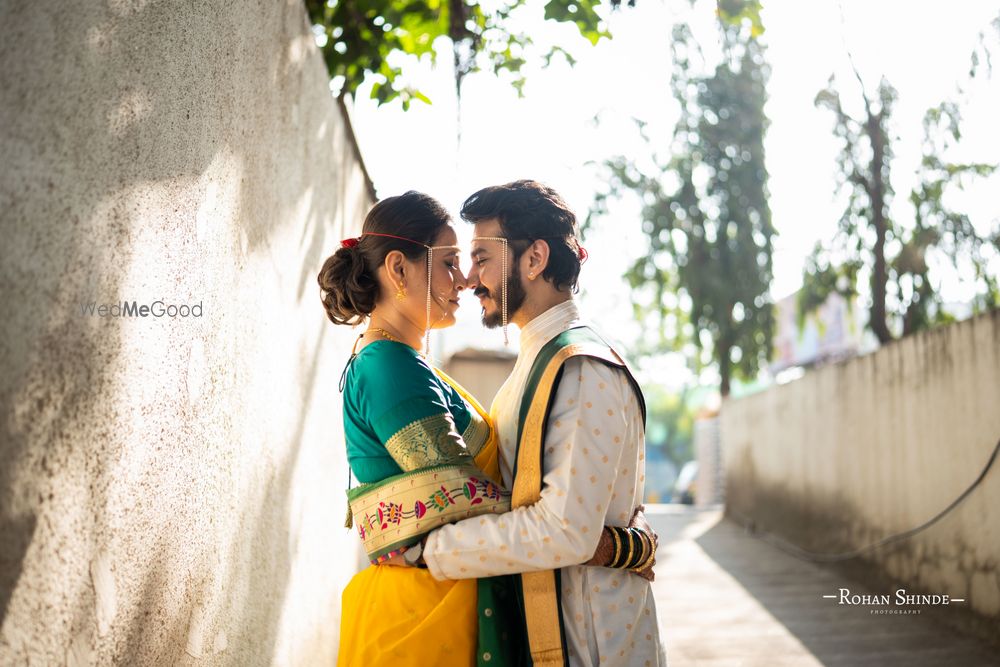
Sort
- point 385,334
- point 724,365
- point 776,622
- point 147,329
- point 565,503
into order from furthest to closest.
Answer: point 724,365 → point 776,622 → point 385,334 → point 565,503 → point 147,329

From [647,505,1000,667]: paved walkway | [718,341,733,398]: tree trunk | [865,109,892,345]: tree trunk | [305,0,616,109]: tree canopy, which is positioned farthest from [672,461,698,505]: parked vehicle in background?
[305,0,616,109]: tree canopy

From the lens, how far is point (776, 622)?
18.7 feet

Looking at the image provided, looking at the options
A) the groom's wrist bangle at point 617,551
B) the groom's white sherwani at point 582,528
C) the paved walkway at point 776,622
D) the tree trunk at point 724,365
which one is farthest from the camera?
the tree trunk at point 724,365

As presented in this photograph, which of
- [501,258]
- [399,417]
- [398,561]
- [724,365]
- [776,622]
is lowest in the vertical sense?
[776,622]

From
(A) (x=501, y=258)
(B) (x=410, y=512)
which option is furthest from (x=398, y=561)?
(A) (x=501, y=258)

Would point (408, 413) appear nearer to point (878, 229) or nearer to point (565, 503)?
point (565, 503)

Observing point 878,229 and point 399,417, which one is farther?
point 878,229

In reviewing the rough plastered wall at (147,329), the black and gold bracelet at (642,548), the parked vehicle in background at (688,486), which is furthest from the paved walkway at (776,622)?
the parked vehicle in background at (688,486)

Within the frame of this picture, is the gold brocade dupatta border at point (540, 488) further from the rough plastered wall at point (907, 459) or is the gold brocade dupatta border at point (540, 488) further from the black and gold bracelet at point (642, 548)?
the rough plastered wall at point (907, 459)

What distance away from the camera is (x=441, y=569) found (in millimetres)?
1889

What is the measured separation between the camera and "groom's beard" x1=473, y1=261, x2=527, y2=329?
2219 millimetres

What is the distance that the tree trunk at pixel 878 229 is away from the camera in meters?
8.91

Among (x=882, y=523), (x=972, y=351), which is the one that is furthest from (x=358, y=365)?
(x=882, y=523)

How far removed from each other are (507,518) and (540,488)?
97mm
